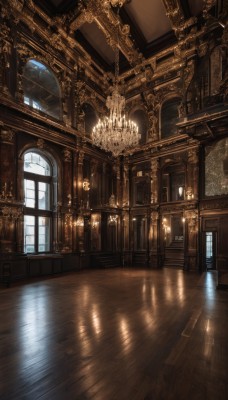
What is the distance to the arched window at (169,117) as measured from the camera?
12750 mm

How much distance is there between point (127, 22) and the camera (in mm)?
10422

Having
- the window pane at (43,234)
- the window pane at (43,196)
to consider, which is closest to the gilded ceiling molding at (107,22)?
the window pane at (43,196)

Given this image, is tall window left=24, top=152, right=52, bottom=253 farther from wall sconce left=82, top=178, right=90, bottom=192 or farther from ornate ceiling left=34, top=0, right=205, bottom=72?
ornate ceiling left=34, top=0, right=205, bottom=72

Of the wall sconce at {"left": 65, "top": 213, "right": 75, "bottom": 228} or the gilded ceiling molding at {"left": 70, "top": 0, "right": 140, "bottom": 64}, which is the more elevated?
the gilded ceiling molding at {"left": 70, "top": 0, "right": 140, "bottom": 64}

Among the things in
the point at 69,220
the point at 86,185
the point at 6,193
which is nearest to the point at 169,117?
the point at 86,185

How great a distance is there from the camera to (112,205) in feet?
40.0

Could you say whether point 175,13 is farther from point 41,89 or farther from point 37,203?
point 37,203

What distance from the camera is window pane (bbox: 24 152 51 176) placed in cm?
983

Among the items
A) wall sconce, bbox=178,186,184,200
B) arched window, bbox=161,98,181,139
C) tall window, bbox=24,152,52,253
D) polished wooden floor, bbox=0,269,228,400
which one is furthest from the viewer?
wall sconce, bbox=178,186,184,200

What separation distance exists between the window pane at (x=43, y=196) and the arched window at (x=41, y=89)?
3.16 m

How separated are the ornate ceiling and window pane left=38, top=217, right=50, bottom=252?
8.26 m

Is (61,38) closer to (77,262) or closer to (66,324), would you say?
(77,262)

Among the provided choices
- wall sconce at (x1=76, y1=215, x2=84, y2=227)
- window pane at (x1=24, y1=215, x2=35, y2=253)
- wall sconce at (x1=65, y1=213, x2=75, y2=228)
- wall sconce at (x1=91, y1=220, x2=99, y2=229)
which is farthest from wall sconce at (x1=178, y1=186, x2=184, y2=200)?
window pane at (x1=24, y1=215, x2=35, y2=253)

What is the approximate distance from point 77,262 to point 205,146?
7.78 meters
